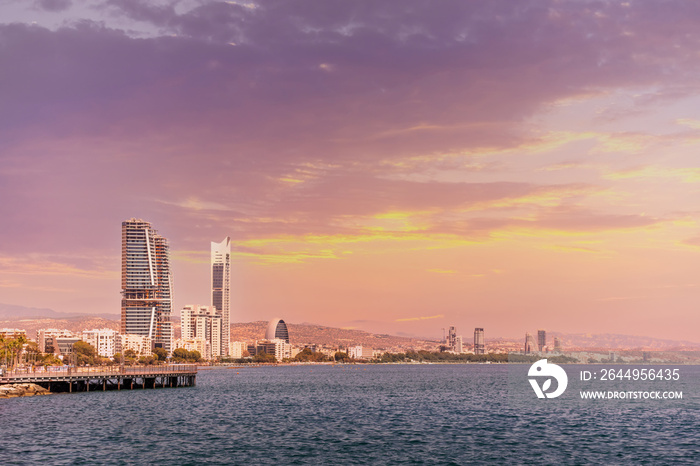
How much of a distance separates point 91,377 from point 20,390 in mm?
18233

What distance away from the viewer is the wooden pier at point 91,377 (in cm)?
12219

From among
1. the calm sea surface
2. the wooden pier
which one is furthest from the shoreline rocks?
the calm sea surface

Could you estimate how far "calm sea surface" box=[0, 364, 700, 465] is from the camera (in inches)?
2285

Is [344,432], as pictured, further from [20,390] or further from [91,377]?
[91,377]

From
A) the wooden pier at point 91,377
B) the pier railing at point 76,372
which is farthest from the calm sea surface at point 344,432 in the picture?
the wooden pier at point 91,377

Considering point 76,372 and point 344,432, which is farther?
point 76,372

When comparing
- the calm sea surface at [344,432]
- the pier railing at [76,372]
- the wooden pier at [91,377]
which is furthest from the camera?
the wooden pier at [91,377]

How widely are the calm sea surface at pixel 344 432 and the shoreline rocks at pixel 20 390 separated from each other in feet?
17.0

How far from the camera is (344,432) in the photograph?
74.2 m

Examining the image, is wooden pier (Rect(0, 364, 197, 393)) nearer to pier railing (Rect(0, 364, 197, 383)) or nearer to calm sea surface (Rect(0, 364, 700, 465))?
pier railing (Rect(0, 364, 197, 383))

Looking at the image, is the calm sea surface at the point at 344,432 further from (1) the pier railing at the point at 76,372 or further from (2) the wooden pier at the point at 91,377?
(2) the wooden pier at the point at 91,377

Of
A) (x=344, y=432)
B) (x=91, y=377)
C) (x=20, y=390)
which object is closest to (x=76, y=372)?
(x=91, y=377)

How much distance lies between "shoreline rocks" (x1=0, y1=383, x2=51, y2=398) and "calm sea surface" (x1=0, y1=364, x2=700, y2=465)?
518 cm

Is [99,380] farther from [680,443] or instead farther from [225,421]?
[680,443]
